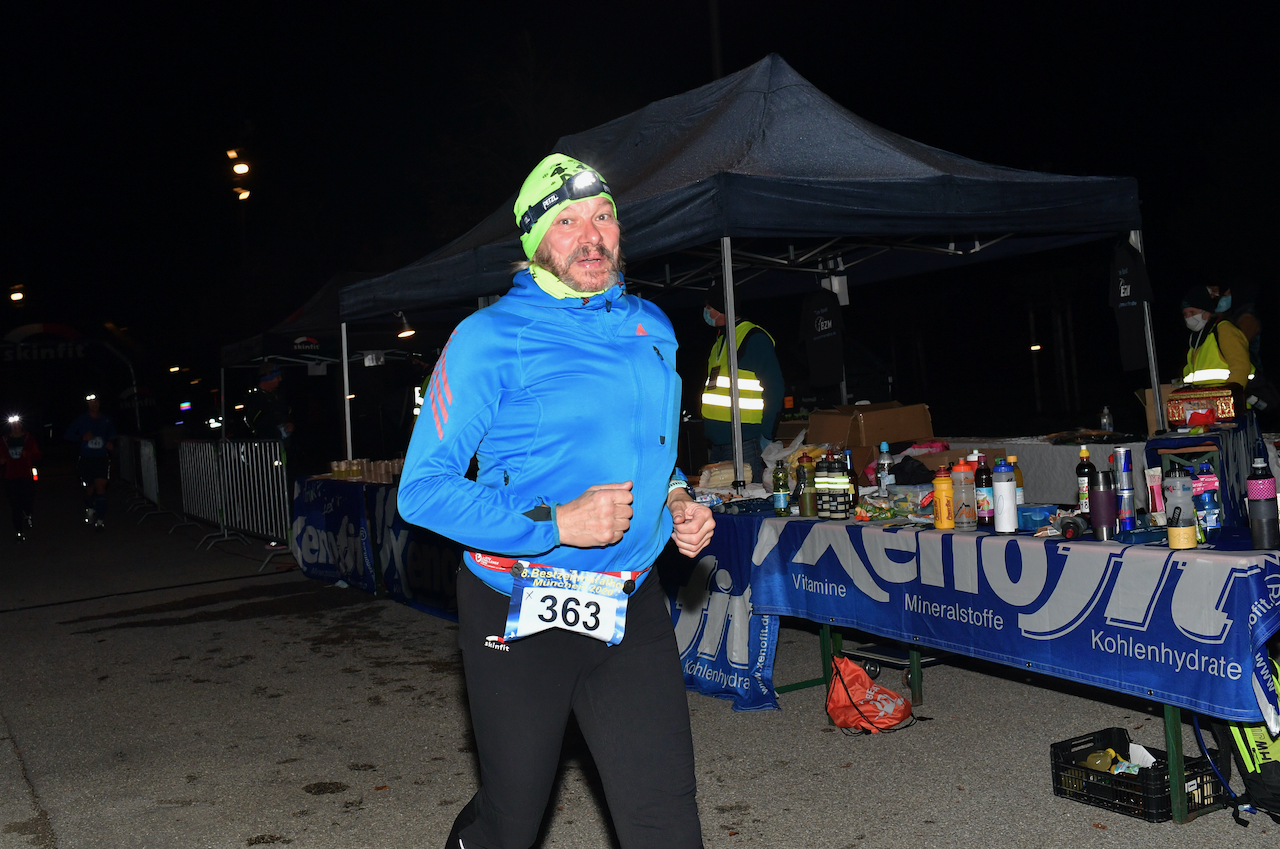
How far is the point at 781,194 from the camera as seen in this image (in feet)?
20.0

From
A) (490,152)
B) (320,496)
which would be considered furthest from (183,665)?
(490,152)

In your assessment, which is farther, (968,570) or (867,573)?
(867,573)

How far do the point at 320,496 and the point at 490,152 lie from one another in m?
18.3

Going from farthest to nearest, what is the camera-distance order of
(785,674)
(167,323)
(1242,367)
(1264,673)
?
(167,323), (1242,367), (785,674), (1264,673)

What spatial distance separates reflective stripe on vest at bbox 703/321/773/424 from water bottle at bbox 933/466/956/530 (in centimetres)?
317

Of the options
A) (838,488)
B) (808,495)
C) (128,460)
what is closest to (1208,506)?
(838,488)

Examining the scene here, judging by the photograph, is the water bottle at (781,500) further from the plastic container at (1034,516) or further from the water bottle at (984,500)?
the plastic container at (1034,516)

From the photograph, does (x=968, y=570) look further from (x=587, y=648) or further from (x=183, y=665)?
(x=183, y=665)

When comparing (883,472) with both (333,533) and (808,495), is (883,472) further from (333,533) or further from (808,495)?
(333,533)

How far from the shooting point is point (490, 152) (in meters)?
26.6

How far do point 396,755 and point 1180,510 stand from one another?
3569mm

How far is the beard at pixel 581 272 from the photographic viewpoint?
7.67ft

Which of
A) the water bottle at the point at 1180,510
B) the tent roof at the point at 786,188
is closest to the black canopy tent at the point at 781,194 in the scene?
the tent roof at the point at 786,188

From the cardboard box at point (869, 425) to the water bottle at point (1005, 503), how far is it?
3.10 metres
